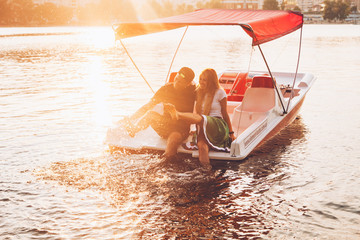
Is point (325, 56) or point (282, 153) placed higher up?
point (325, 56)

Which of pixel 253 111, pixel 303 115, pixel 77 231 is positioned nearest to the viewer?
pixel 77 231

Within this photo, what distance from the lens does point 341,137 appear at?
10094mm

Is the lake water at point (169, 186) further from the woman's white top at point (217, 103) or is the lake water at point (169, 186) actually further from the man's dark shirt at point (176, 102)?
the woman's white top at point (217, 103)

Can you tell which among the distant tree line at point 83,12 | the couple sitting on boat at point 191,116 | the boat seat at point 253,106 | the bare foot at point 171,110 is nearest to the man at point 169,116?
the couple sitting on boat at point 191,116

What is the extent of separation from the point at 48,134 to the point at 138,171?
377 centimetres

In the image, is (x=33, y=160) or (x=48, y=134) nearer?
(x=33, y=160)

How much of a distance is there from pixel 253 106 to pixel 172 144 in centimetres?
283

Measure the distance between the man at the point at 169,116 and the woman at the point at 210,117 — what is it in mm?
216

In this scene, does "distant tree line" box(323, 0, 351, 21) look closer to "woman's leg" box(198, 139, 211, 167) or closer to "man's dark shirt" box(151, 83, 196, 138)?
"man's dark shirt" box(151, 83, 196, 138)

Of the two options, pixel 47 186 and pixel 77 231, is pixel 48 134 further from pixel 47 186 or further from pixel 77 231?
pixel 77 231

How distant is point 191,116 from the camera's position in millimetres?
7320

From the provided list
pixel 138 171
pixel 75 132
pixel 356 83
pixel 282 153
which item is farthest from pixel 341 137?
pixel 356 83

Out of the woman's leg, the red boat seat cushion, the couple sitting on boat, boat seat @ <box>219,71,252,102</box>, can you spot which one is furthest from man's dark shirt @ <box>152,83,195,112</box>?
boat seat @ <box>219,71,252,102</box>

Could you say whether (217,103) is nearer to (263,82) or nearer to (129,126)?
(129,126)
